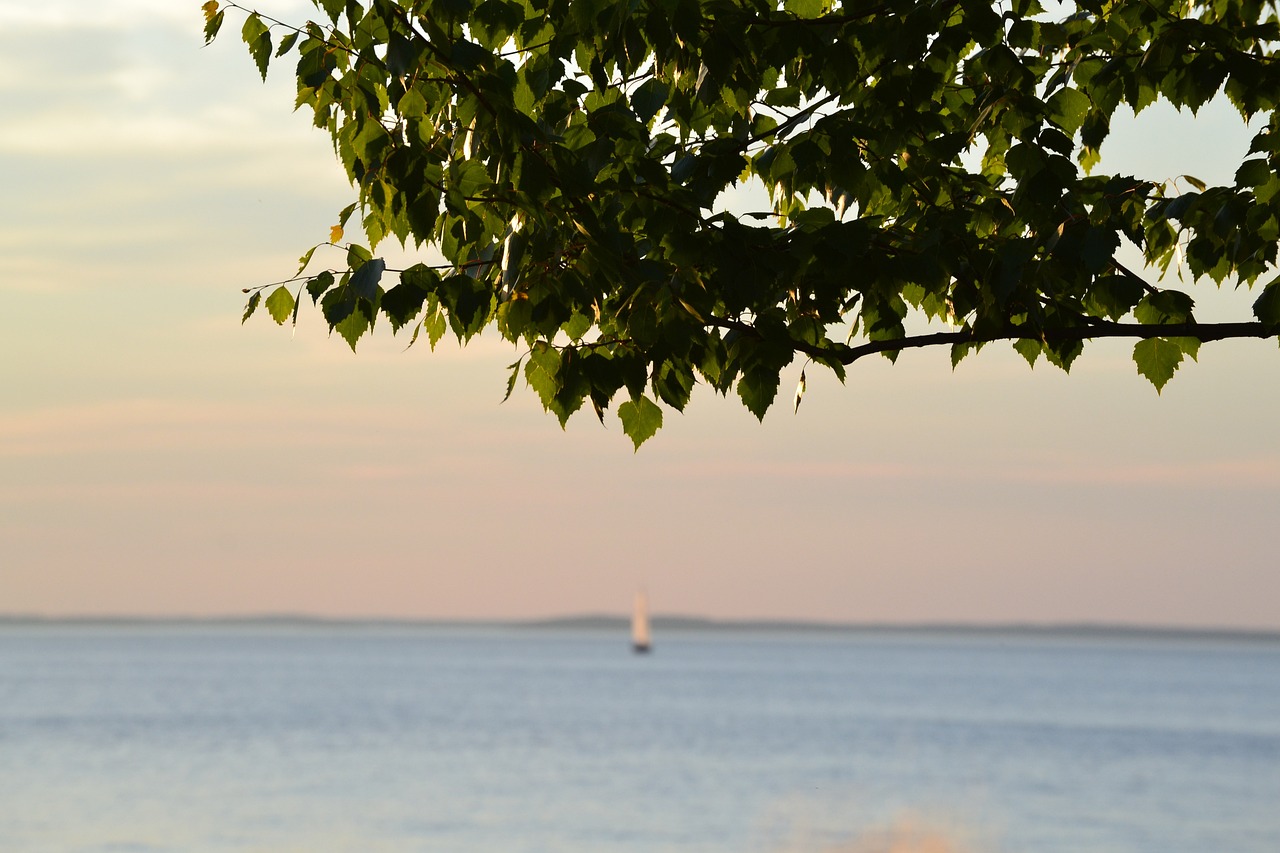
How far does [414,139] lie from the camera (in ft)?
19.4

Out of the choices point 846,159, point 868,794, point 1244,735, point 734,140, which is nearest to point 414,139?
point 734,140

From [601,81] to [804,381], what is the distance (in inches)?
68.7

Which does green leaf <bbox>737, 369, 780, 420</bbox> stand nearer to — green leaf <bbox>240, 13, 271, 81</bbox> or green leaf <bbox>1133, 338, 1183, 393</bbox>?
green leaf <bbox>1133, 338, 1183, 393</bbox>

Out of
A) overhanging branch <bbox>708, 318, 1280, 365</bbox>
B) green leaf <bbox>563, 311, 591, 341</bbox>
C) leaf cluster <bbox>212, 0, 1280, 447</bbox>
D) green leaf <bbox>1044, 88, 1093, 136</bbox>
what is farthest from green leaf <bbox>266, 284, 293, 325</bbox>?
green leaf <bbox>1044, 88, 1093, 136</bbox>

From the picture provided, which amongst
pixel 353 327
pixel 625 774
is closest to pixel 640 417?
pixel 353 327

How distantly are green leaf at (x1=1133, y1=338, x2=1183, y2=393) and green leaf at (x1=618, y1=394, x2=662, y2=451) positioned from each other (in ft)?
6.93

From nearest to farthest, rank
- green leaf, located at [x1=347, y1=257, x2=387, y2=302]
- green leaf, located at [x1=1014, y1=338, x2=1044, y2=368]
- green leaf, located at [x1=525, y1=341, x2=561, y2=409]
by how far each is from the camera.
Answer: green leaf, located at [x1=347, y1=257, x2=387, y2=302]
green leaf, located at [x1=525, y1=341, x2=561, y2=409]
green leaf, located at [x1=1014, y1=338, x2=1044, y2=368]

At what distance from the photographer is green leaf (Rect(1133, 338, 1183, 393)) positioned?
6750 mm

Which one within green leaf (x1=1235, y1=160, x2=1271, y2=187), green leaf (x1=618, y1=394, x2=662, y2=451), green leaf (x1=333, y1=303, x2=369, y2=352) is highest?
green leaf (x1=1235, y1=160, x2=1271, y2=187)

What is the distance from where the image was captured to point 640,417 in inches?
264

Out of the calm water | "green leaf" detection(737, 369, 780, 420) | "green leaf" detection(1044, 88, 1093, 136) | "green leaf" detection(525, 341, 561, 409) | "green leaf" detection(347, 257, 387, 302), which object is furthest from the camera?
the calm water

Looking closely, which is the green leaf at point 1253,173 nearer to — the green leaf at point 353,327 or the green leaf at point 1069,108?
the green leaf at point 1069,108

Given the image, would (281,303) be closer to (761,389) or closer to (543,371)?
(543,371)

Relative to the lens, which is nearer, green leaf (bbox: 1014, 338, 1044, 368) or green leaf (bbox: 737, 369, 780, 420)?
green leaf (bbox: 737, 369, 780, 420)
